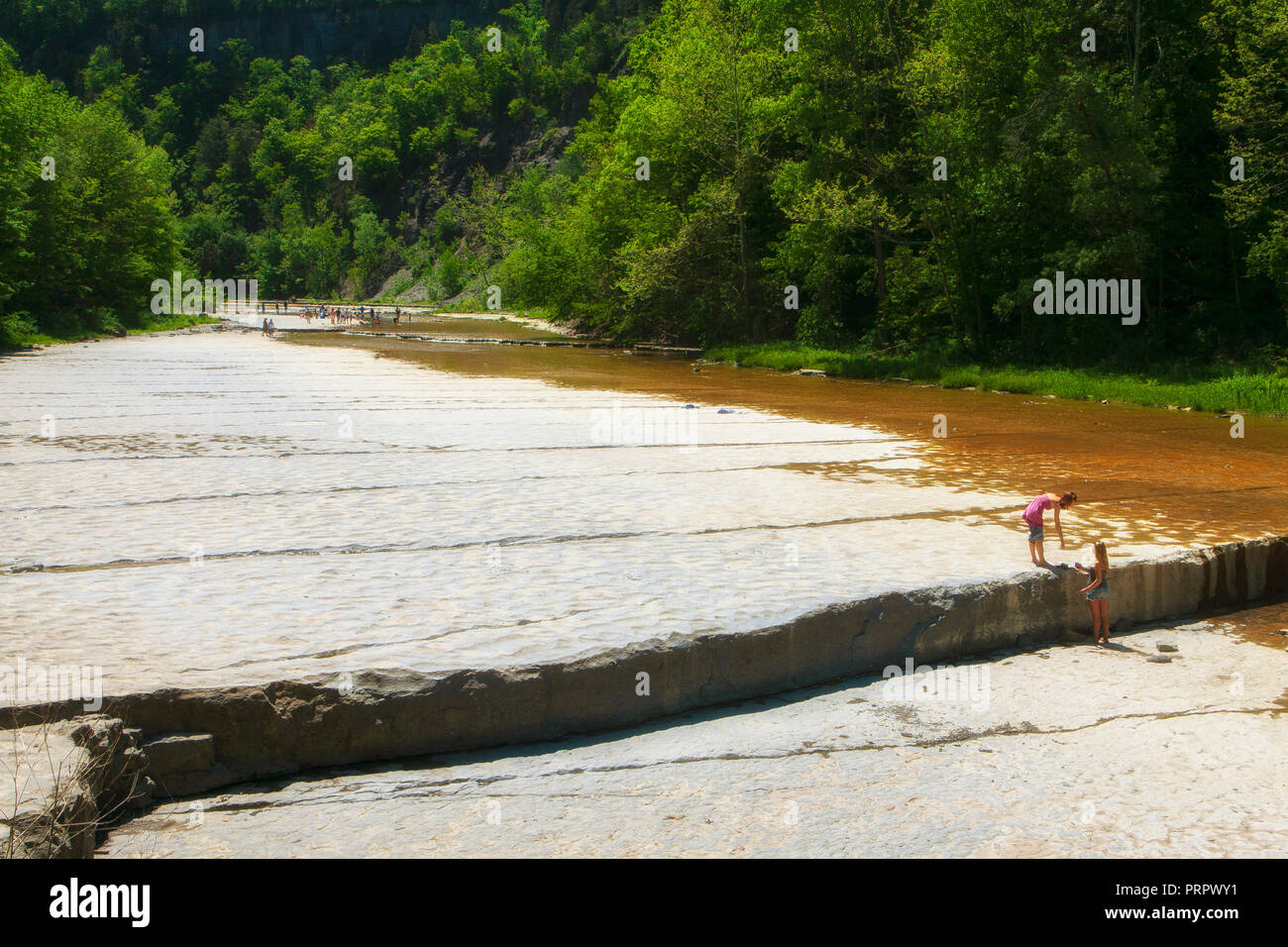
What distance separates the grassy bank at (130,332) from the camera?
122 ft

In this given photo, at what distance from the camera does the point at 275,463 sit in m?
12.8

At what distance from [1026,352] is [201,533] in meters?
26.3

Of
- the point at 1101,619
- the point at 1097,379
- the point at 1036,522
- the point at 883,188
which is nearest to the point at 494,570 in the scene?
the point at 1036,522

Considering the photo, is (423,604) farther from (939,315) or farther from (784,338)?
(784,338)

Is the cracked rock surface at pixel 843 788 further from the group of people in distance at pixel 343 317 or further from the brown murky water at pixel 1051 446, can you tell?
the group of people in distance at pixel 343 317

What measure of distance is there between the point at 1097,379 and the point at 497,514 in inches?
832

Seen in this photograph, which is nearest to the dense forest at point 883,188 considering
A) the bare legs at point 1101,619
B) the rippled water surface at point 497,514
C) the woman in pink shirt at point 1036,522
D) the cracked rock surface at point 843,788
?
the rippled water surface at point 497,514

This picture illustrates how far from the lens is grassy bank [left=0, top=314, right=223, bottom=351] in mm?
37062

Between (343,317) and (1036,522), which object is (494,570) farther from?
(343,317)

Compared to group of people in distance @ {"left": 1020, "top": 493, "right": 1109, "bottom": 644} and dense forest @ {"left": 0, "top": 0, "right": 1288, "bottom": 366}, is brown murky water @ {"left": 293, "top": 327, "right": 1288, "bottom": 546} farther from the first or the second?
dense forest @ {"left": 0, "top": 0, "right": 1288, "bottom": 366}

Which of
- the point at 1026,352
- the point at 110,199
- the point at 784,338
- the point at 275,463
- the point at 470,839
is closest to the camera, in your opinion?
the point at 470,839

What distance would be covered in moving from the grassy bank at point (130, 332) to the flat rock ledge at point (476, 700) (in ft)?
115

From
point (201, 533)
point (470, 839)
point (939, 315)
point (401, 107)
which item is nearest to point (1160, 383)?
point (939, 315)

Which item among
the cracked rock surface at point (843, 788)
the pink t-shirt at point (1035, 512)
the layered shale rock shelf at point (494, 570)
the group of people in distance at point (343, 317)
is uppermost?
the group of people in distance at point (343, 317)
